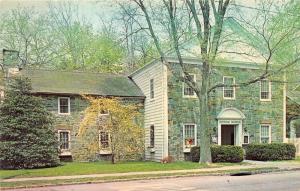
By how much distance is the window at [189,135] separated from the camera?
18.1m

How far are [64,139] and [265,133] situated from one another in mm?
8940

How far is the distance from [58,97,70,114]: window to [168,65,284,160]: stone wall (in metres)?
4.19

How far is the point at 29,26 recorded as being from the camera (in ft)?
29.2

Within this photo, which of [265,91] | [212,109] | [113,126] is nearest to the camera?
[113,126]

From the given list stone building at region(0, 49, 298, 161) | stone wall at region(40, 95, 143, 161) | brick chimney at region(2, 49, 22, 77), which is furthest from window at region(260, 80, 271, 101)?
brick chimney at region(2, 49, 22, 77)

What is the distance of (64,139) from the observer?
692 inches

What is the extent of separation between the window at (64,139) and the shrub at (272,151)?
25.2ft

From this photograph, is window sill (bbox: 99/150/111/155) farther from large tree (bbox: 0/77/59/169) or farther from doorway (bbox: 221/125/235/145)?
doorway (bbox: 221/125/235/145)

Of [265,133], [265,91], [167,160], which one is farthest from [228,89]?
[167,160]

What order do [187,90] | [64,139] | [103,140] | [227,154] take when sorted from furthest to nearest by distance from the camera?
[187,90], [103,140], [64,139], [227,154]

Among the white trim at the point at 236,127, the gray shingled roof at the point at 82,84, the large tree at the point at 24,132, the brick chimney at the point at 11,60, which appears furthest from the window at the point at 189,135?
the brick chimney at the point at 11,60

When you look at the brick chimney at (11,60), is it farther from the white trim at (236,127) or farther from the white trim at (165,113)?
the white trim at (236,127)

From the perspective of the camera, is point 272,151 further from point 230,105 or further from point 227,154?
point 230,105

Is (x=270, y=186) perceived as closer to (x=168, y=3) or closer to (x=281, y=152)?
(x=168, y=3)
